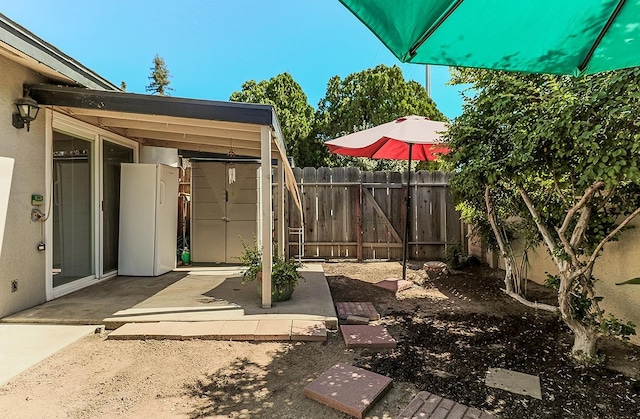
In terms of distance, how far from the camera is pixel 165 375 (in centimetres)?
236

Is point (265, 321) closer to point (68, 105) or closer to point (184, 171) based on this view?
point (68, 105)

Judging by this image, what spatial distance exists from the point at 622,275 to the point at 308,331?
108 inches

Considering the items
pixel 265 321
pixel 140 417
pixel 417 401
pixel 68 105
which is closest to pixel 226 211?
pixel 68 105

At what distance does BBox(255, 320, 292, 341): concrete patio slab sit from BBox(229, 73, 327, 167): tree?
10.0 metres

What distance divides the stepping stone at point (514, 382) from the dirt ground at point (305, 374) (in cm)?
5

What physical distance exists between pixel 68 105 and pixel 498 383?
184 inches

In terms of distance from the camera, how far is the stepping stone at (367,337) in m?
2.83

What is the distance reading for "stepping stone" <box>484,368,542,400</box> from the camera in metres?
2.14

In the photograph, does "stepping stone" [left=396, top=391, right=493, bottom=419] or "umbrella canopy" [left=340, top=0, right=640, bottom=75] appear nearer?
"umbrella canopy" [left=340, top=0, right=640, bottom=75]

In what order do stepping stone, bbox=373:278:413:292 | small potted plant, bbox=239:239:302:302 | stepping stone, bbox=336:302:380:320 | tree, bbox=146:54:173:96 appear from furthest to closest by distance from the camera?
1. tree, bbox=146:54:173:96
2. stepping stone, bbox=373:278:413:292
3. small potted plant, bbox=239:239:302:302
4. stepping stone, bbox=336:302:380:320

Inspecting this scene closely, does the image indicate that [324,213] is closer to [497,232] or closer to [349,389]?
[497,232]

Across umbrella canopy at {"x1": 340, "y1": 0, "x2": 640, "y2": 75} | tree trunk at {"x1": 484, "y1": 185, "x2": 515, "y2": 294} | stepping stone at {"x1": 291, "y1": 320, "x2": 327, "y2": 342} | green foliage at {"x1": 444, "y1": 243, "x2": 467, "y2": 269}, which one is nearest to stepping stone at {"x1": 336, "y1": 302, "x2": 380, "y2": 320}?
stepping stone at {"x1": 291, "y1": 320, "x2": 327, "y2": 342}

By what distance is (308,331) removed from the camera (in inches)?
119

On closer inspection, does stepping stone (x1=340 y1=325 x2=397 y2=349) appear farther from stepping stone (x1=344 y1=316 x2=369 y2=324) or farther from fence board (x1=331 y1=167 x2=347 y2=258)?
fence board (x1=331 y1=167 x2=347 y2=258)
